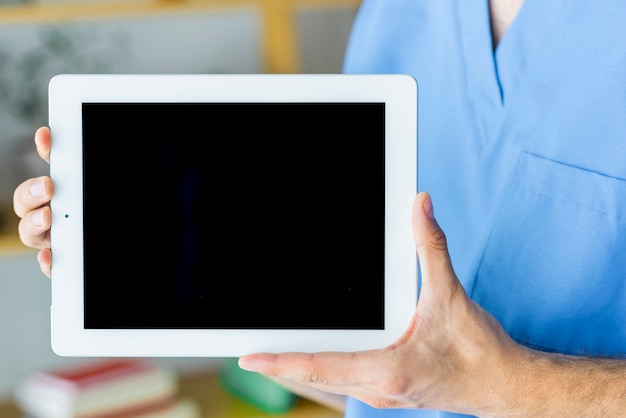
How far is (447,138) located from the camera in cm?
84

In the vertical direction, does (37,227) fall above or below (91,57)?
below

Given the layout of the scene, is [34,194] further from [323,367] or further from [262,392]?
[262,392]

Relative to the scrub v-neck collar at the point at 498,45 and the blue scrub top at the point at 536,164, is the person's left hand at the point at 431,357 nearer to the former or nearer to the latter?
the blue scrub top at the point at 536,164

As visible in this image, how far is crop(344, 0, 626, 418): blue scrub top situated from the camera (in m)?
0.71

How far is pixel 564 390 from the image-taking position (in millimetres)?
676

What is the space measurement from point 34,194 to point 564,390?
1.53 ft

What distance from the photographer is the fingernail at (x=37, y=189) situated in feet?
2.37

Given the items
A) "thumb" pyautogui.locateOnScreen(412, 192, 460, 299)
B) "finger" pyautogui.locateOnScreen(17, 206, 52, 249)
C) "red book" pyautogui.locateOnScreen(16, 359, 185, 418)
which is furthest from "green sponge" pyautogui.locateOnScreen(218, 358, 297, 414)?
"thumb" pyautogui.locateOnScreen(412, 192, 460, 299)

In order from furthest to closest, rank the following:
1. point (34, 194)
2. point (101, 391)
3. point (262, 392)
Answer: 1. point (262, 392)
2. point (101, 391)
3. point (34, 194)

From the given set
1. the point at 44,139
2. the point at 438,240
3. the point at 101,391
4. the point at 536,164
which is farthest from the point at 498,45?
the point at 101,391

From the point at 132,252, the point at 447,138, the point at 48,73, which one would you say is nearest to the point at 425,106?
the point at 447,138

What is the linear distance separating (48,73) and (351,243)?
1.12 metres

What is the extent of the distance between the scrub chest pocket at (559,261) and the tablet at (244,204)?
0.10m

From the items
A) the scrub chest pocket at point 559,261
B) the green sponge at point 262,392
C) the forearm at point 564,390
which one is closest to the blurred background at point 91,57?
the green sponge at point 262,392
